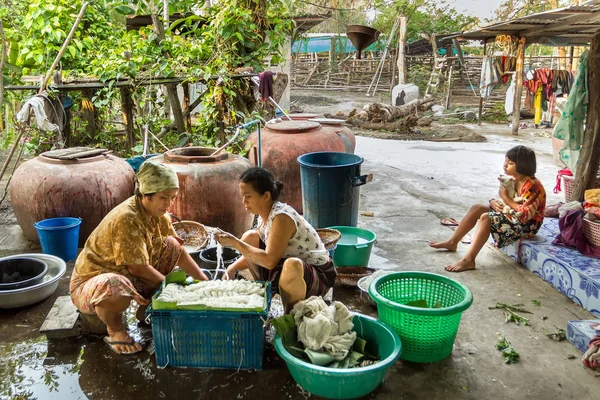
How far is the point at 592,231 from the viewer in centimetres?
365

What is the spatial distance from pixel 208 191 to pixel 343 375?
264cm

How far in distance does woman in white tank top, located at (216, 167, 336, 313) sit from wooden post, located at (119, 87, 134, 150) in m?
4.22

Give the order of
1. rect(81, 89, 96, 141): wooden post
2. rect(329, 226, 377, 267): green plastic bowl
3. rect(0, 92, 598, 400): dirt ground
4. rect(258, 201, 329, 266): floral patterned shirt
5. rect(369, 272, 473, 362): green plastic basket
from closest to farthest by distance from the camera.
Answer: rect(0, 92, 598, 400): dirt ground
rect(369, 272, 473, 362): green plastic basket
rect(258, 201, 329, 266): floral patterned shirt
rect(329, 226, 377, 267): green plastic bowl
rect(81, 89, 96, 141): wooden post

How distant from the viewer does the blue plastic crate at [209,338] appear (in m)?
2.45

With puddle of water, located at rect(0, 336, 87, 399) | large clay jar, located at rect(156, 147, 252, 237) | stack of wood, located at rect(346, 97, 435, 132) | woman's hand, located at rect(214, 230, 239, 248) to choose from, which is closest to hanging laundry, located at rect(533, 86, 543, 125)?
stack of wood, located at rect(346, 97, 435, 132)

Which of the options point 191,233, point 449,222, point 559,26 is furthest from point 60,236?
point 559,26

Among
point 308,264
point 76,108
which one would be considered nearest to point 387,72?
point 76,108

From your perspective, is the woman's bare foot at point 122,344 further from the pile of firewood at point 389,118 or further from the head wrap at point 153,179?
the pile of firewood at point 389,118

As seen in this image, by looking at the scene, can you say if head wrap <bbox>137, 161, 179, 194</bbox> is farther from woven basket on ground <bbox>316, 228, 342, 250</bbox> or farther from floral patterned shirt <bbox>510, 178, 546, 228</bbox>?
floral patterned shirt <bbox>510, 178, 546, 228</bbox>

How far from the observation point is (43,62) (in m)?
6.93

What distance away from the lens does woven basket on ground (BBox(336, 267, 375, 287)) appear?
3.60 metres

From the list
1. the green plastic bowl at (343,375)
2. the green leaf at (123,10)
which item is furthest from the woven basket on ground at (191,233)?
the green leaf at (123,10)

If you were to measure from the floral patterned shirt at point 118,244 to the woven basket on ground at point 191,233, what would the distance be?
1.11 m

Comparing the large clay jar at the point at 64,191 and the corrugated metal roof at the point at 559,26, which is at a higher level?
the corrugated metal roof at the point at 559,26
